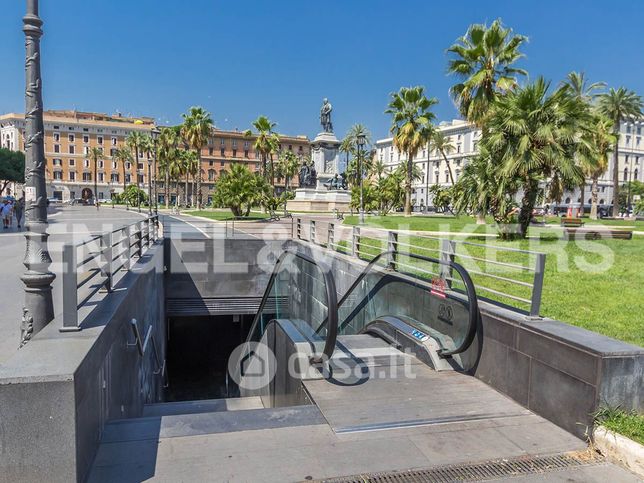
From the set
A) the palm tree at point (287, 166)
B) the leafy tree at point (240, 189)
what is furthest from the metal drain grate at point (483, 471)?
the palm tree at point (287, 166)

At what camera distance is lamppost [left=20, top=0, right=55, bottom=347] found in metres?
4.88

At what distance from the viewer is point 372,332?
8023mm

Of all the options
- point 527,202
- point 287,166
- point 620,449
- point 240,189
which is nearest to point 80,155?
point 287,166

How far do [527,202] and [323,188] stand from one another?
38332 mm

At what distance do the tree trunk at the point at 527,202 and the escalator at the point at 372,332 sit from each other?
7.94 metres

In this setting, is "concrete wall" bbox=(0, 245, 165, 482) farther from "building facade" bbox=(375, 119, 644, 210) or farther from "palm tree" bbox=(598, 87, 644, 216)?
"building facade" bbox=(375, 119, 644, 210)

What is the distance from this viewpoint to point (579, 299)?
25.3ft

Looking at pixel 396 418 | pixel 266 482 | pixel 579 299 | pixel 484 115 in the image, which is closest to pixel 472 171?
pixel 484 115

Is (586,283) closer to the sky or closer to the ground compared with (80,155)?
closer to the ground

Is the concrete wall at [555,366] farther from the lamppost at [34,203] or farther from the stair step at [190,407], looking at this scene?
the lamppost at [34,203]

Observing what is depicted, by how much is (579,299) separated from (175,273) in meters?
13.1

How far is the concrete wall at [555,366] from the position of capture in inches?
159

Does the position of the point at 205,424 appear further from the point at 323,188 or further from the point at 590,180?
the point at 590,180

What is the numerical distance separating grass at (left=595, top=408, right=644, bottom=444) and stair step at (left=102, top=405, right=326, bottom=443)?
2.39 meters
